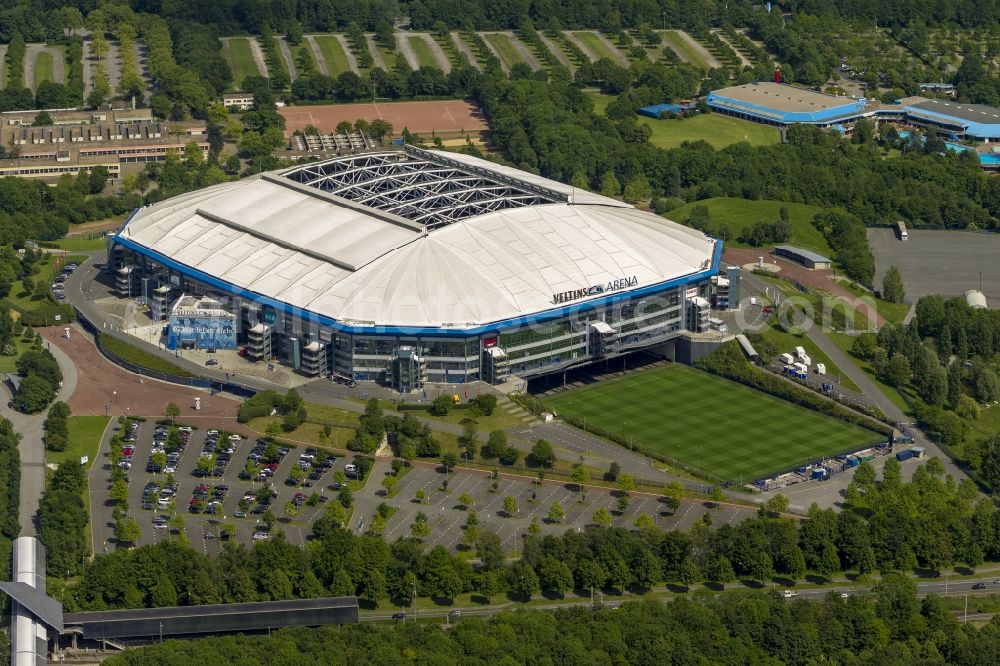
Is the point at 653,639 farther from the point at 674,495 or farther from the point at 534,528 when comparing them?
the point at 674,495

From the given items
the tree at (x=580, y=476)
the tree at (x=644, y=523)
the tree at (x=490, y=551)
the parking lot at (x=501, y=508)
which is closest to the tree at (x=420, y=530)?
the parking lot at (x=501, y=508)

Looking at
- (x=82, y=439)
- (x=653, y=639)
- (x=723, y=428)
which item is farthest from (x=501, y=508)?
(x=82, y=439)

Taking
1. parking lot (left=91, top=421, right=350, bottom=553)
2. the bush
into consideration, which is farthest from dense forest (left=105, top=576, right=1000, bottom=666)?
the bush

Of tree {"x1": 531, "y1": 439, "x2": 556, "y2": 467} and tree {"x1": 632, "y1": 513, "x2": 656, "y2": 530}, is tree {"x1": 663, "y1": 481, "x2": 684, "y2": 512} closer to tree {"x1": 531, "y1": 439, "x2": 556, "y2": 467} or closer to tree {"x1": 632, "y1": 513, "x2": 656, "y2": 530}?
tree {"x1": 632, "y1": 513, "x2": 656, "y2": 530}

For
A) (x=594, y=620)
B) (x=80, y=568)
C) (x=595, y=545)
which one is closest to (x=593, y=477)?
(x=595, y=545)

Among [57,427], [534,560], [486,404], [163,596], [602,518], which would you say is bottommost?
[602,518]

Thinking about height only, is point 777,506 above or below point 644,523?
below

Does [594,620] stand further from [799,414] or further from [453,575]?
[799,414]
